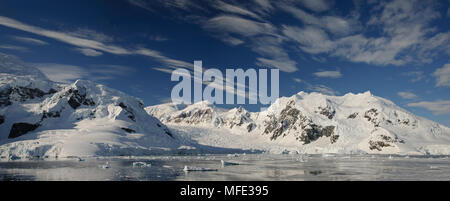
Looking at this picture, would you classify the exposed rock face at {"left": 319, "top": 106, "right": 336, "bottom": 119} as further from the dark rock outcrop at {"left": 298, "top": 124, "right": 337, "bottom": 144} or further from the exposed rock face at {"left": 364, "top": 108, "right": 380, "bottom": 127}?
the exposed rock face at {"left": 364, "top": 108, "right": 380, "bottom": 127}

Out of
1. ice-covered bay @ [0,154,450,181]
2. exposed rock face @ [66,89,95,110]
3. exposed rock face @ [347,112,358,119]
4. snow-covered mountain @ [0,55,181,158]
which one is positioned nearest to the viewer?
ice-covered bay @ [0,154,450,181]

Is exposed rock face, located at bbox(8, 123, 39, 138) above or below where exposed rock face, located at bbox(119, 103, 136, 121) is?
below

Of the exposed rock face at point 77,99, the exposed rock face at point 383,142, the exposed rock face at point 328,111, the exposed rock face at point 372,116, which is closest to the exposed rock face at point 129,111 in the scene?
the exposed rock face at point 77,99

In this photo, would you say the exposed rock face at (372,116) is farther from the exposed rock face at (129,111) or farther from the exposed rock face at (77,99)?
the exposed rock face at (77,99)

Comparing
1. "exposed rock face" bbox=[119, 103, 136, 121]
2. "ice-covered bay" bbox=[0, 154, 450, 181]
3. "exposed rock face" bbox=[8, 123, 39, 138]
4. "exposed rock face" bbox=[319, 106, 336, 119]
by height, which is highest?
"exposed rock face" bbox=[319, 106, 336, 119]

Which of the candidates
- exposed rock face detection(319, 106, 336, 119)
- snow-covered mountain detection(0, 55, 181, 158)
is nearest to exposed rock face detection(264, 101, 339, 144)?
exposed rock face detection(319, 106, 336, 119)

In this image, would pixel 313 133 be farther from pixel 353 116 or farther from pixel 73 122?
pixel 73 122

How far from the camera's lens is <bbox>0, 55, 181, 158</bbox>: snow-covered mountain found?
253 feet

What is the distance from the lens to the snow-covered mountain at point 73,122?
3041 inches

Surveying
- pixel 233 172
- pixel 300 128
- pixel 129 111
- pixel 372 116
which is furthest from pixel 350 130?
pixel 233 172

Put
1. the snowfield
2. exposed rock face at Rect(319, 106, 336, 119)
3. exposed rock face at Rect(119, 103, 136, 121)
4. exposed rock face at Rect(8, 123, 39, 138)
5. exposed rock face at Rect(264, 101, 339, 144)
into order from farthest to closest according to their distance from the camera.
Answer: exposed rock face at Rect(319, 106, 336, 119) → exposed rock face at Rect(264, 101, 339, 144) → exposed rock face at Rect(119, 103, 136, 121) → exposed rock face at Rect(8, 123, 39, 138) → the snowfield
